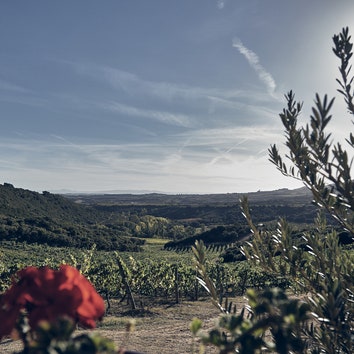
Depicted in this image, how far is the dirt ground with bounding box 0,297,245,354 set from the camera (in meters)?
10.7

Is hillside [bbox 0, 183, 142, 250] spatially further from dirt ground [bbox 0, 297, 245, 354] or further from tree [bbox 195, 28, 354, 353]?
tree [bbox 195, 28, 354, 353]

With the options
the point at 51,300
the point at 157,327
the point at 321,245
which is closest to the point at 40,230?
the point at 157,327

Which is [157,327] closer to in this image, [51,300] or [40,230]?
[51,300]

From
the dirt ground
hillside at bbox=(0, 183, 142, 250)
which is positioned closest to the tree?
the dirt ground

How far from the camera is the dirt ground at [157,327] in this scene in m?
10.7

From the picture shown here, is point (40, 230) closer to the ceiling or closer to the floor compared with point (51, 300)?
closer to the floor

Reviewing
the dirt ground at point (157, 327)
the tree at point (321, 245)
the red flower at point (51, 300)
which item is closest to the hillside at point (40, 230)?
the dirt ground at point (157, 327)

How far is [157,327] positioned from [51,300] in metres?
14.0

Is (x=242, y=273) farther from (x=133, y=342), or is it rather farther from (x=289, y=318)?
(x=289, y=318)

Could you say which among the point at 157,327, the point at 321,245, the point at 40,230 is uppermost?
the point at 321,245

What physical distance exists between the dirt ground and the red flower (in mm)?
5529

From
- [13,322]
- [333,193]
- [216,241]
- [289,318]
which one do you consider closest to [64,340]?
[13,322]

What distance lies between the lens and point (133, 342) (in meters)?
11.4

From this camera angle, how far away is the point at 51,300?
1261 millimetres
